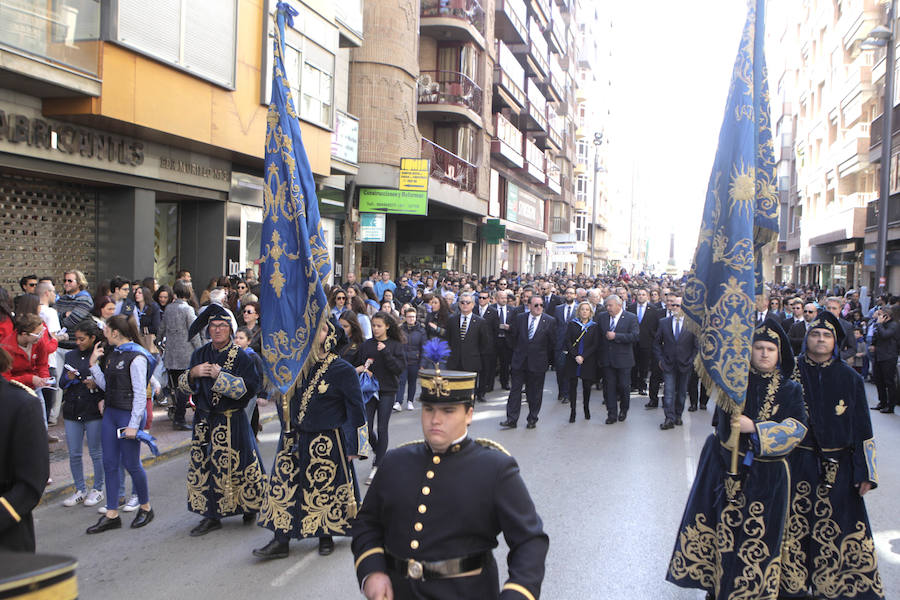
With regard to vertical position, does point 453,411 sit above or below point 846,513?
above

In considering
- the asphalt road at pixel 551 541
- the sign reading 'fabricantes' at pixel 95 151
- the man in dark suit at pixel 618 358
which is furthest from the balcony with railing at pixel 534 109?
the asphalt road at pixel 551 541

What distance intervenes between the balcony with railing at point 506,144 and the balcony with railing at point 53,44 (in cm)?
2459

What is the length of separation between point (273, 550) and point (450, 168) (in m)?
24.6

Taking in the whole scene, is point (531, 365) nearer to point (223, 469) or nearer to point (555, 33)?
point (223, 469)

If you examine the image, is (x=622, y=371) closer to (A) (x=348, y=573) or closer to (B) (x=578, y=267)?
(A) (x=348, y=573)

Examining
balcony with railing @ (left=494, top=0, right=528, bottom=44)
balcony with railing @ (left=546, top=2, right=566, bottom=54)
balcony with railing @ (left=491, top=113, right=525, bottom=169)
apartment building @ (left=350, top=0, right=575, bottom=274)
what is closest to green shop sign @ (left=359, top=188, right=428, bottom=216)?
apartment building @ (left=350, top=0, right=575, bottom=274)

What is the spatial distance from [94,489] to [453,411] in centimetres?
555

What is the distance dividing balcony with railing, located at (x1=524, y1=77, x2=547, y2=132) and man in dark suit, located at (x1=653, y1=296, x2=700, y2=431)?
104 ft

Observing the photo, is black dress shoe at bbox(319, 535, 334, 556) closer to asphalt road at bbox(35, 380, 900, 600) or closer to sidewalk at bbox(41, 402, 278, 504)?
asphalt road at bbox(35, 380, 900, 600)

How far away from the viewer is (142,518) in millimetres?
6648

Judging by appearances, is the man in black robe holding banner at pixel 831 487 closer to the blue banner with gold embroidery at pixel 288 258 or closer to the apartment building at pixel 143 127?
the blue banner with gold embroidery at pixel 288 258

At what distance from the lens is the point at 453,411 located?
3143 mm

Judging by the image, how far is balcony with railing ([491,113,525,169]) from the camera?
3572cm

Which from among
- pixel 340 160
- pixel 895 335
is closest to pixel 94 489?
pixel 895 335
